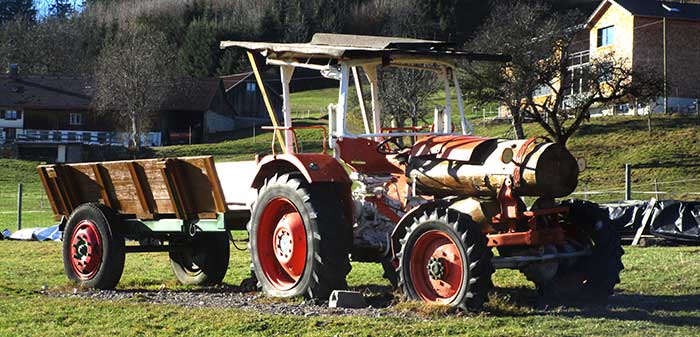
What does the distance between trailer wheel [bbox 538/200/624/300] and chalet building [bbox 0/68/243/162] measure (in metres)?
68.5

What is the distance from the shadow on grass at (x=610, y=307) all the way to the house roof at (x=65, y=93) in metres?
73.3

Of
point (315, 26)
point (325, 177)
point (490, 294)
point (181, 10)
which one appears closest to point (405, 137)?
point (325, 177)

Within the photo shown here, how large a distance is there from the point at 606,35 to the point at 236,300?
5239 cm

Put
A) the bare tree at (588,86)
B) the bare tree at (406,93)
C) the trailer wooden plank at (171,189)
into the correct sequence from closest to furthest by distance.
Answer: the trailer wooden plank at (171,189) → the bare tree at (588,86) → the bare tree at (406,93)

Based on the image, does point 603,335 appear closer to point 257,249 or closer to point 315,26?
point 257,249

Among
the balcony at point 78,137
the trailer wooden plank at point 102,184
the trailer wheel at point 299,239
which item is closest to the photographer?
the trailer wheel at point 299,239

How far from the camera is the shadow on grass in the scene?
985cm

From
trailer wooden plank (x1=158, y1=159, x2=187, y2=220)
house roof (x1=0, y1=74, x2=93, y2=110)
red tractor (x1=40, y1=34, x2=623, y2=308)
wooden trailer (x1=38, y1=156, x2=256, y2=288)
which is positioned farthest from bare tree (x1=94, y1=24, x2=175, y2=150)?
red tractor (x1=40, y1=34, x2=623, y2=308)

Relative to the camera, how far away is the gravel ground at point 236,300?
10.3 meters

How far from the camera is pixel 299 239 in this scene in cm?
1134

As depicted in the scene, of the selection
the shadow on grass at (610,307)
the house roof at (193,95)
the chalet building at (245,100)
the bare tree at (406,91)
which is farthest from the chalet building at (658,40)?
the shadow on grass at (610,307)

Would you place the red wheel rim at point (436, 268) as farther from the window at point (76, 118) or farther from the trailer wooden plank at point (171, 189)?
the window at point (76, 118)

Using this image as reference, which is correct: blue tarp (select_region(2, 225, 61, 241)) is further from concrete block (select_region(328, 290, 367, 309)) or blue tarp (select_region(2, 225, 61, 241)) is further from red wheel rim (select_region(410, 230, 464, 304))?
red wheel rim (select_region(410, 230, 464, 304))

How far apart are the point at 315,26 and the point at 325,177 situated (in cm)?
10231
